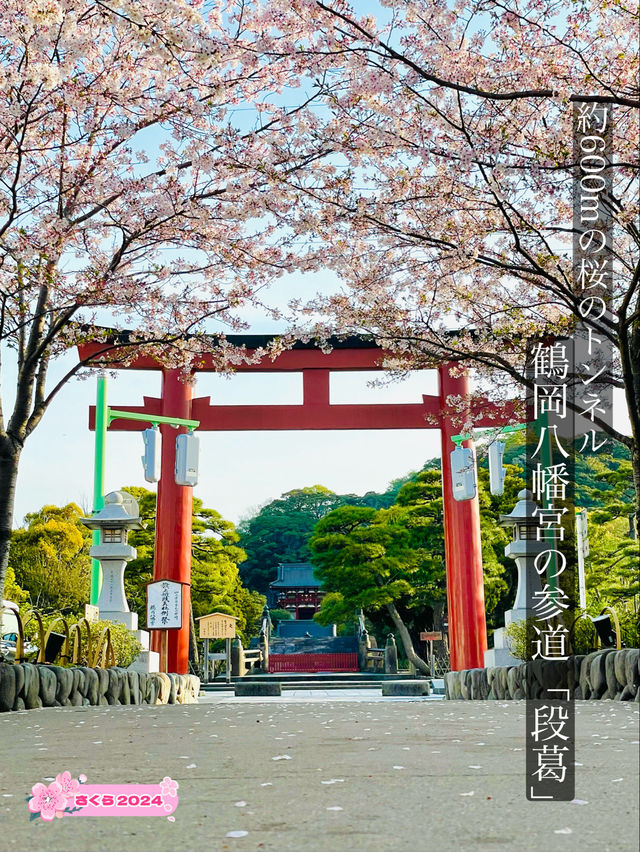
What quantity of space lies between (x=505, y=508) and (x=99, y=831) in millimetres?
17833

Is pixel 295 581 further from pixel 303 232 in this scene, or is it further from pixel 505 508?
pixel 303 232

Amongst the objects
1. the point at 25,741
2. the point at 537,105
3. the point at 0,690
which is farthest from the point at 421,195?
the point at 0,690

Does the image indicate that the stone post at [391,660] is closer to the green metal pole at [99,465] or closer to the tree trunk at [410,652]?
the tree trunk at [410,652]

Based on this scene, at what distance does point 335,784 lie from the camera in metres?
2.85

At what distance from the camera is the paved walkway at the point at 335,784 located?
2129 millimetres

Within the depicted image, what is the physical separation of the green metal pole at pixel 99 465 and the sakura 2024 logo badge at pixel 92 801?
8387 mm

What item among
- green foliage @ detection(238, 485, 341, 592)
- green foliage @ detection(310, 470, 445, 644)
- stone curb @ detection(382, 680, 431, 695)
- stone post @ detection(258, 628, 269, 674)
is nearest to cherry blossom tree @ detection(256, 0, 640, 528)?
stone curb @ detection(382, 680, 431, 695)

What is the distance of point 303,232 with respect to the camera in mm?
6531

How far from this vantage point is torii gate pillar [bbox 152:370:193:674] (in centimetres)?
1224

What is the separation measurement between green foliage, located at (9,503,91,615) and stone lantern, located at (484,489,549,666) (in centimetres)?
1679

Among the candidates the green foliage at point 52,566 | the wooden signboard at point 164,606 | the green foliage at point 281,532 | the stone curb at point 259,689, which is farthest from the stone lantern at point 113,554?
the green foliage at point 281,532

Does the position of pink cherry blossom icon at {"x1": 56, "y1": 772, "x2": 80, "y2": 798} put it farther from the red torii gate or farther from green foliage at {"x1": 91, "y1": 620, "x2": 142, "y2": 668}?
the red torii gate

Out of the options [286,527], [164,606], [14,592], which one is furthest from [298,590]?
[164,606]

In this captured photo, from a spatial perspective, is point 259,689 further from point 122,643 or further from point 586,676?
point 586,676
